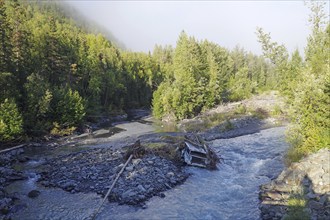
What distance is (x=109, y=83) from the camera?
72.4 meters

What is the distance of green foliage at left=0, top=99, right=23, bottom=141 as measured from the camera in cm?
3108

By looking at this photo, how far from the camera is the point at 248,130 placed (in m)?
39.4

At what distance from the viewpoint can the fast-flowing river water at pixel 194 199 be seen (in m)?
15.6

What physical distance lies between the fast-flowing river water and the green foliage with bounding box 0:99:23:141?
40.5ft

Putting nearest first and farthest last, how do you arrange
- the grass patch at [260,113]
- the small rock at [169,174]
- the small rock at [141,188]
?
the small rock at [141,188]
the small rock at [169,174]
the grass patch at [260,113]

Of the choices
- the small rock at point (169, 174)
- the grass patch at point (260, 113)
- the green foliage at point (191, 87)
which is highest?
the green foliage at point (191, 87)

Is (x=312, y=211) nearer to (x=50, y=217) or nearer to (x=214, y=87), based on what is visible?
(x=50, y=217)

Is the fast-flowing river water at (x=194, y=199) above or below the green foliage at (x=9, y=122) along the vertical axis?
below

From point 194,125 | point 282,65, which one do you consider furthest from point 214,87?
point 282,65

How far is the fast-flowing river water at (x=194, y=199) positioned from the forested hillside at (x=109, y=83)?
437 centimetres

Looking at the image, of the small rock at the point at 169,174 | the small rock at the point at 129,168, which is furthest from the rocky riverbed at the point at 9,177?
the small rock at the point at 169,174

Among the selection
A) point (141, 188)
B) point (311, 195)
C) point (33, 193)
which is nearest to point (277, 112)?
point (311, 195)

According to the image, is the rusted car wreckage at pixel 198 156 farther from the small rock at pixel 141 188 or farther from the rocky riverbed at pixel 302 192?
the small rock at pixel 141 188

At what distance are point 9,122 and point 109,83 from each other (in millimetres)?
41425
